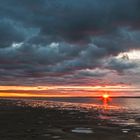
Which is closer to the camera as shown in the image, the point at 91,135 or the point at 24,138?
the point at 24,138

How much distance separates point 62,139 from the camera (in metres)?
40.4

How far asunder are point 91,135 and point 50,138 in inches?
276

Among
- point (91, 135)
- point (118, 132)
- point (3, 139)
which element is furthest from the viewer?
point (118, 132)

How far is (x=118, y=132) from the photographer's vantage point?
1923 inches

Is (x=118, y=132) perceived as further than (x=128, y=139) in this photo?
Yes

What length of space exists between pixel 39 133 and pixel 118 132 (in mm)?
12958

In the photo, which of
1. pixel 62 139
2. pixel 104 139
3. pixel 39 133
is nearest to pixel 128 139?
pixel 104 139

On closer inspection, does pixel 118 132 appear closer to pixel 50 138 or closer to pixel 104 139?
pixel 104 139

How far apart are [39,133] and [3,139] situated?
7.22m

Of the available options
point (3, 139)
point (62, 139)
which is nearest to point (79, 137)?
point (62, 139)

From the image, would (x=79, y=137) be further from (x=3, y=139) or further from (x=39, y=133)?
(x=3, y=139)

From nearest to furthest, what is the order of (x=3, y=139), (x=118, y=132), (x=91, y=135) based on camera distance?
(x=3, y=139) < (x=91, y=135) < (x=118, y=132)

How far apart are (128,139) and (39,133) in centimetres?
1360

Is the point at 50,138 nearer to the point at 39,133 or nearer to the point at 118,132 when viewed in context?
the point at 39,133
